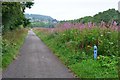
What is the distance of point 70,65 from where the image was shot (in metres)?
15.3

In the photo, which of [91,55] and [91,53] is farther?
[91,53]

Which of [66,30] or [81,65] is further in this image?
[66,30]

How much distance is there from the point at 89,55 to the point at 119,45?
1718mm

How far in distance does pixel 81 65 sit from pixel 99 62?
2.80ft

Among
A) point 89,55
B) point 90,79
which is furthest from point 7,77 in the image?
point 89,55

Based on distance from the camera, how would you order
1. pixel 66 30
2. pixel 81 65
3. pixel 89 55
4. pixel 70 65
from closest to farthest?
pixel 81 65, pixel 70 65, pixel 89 55, pixel 66 30

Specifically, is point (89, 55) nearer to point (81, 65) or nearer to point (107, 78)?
point (81, 65)

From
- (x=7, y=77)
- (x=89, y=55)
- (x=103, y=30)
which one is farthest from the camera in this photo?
(x=103, y=30)

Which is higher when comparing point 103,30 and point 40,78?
point 103,30

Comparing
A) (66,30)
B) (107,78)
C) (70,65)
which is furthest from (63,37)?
(107,78)

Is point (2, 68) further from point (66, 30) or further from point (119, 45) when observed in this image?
point (66, 30)

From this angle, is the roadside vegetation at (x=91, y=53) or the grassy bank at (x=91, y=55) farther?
the roadside vegetation at (x=91, y=53)

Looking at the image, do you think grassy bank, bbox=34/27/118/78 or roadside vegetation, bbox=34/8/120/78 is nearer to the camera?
grassy bank, bbox=34/27/118/78

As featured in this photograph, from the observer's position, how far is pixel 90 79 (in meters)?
11.5
